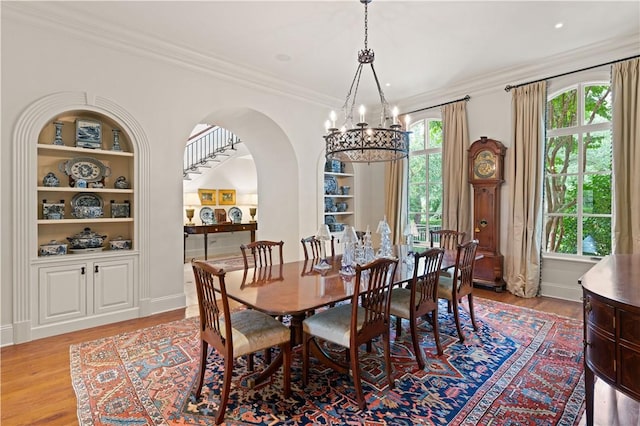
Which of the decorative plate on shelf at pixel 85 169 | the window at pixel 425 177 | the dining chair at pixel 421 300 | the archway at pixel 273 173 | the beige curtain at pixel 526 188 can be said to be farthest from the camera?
the window at pixel 425 177

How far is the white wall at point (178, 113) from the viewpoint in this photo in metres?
3.15

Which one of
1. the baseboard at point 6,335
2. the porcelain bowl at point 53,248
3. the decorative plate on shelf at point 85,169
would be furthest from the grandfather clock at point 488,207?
the baseboard at point 6,335

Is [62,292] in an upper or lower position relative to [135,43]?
lower

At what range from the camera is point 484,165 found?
16.1 ft

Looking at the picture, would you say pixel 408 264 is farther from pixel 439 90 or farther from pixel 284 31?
pixel 439 90

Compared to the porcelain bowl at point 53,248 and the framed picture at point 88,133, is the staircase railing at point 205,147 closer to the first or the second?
the framed picture at point 88,133

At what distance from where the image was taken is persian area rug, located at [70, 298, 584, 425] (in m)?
2.06

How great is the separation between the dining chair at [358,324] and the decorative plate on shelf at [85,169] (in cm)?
297

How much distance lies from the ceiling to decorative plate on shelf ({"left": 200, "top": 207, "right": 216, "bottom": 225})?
5193 millimetres

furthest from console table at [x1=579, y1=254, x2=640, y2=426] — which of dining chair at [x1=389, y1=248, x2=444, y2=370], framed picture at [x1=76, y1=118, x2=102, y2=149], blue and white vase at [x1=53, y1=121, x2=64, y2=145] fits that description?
blue and white vase at [x1=53, y1=121, x2=64, y2=145]

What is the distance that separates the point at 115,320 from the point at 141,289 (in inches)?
15.8

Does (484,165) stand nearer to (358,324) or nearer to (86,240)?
(358,324)

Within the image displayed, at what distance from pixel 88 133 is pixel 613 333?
15.2ft

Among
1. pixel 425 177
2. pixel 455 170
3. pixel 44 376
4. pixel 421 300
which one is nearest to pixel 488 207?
pixel 455 170
